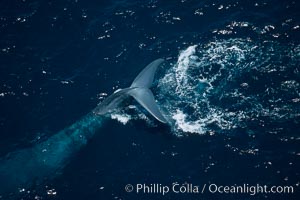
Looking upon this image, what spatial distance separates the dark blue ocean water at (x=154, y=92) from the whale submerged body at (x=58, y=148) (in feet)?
0.29

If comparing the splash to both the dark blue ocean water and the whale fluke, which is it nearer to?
the dark blue ocean water

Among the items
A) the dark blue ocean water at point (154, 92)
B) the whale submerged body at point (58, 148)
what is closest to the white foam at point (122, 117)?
the dark blue ocean water at point (154, 92)

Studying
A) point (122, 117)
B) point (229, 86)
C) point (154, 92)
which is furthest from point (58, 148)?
point (229, 86)

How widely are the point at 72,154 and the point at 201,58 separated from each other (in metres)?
14.3

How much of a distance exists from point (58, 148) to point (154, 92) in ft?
30.9

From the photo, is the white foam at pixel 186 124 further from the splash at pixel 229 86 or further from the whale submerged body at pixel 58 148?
the whale submerged body at pixel 58 148

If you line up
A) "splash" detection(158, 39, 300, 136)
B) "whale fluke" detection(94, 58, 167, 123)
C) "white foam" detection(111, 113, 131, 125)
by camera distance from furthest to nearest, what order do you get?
"white foam" detection(111, 113, 131, 125) → "splash" detection(158, 39, 300, 136) → "whale fluke" detection(94, 58, 167, 123)

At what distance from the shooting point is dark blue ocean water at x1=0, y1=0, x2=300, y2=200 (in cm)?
2236

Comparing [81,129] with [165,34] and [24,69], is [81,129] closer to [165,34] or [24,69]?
[24,69]

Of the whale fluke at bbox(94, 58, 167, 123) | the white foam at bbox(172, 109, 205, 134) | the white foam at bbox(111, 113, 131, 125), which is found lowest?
the white foam at bbox(172, 109, 205, 134)

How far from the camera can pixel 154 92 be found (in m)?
27.3

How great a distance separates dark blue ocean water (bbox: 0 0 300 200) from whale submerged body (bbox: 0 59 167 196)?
9 centimetres

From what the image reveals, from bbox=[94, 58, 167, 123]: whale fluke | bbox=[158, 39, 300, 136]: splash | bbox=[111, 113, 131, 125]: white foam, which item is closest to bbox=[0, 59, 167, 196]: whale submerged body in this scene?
bbox=[94, 58, 167, 123]: whale fluke

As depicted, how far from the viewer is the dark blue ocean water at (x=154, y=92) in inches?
880
